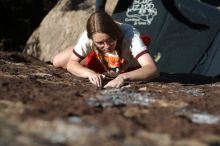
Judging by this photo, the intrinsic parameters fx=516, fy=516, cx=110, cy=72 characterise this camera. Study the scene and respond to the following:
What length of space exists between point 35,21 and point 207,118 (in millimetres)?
4863

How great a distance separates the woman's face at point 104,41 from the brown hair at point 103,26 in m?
0.02

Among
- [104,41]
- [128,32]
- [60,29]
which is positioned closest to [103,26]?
[104,41]

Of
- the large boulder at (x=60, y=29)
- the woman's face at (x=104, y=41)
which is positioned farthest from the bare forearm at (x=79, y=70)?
the large boulder at (x=60, y=29)

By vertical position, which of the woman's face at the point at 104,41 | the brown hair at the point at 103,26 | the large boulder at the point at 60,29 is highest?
the brown hair at the point at 103,26

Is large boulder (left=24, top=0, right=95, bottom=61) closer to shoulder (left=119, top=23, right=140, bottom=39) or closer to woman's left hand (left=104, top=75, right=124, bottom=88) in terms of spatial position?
shoulder (left=119, top=23, right=140, bottom=39)

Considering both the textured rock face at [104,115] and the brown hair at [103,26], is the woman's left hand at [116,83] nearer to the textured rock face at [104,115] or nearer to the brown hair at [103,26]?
the textured rock face at [104,115]

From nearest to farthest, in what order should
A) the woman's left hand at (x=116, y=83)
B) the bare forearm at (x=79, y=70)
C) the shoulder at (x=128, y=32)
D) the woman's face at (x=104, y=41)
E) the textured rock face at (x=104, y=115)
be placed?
the textured rock face at (x=104, y=115)
the woman's left hand at (x=116, y=83)
the woman's face at (x=104, y=41)
the bare forearm at (x=79, y=70)
the shoulder at (x=128, y=32)

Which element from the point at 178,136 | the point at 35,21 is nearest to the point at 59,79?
the point at 178,136

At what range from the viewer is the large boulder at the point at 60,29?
5816mm

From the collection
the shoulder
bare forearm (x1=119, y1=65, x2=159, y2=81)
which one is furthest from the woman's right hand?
the shoulder

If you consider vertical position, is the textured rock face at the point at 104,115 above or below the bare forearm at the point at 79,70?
above

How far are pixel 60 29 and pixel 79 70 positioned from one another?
224 centimetres

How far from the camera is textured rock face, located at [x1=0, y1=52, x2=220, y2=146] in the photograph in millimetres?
1963

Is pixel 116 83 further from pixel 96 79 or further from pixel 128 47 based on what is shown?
pixel 128 47
